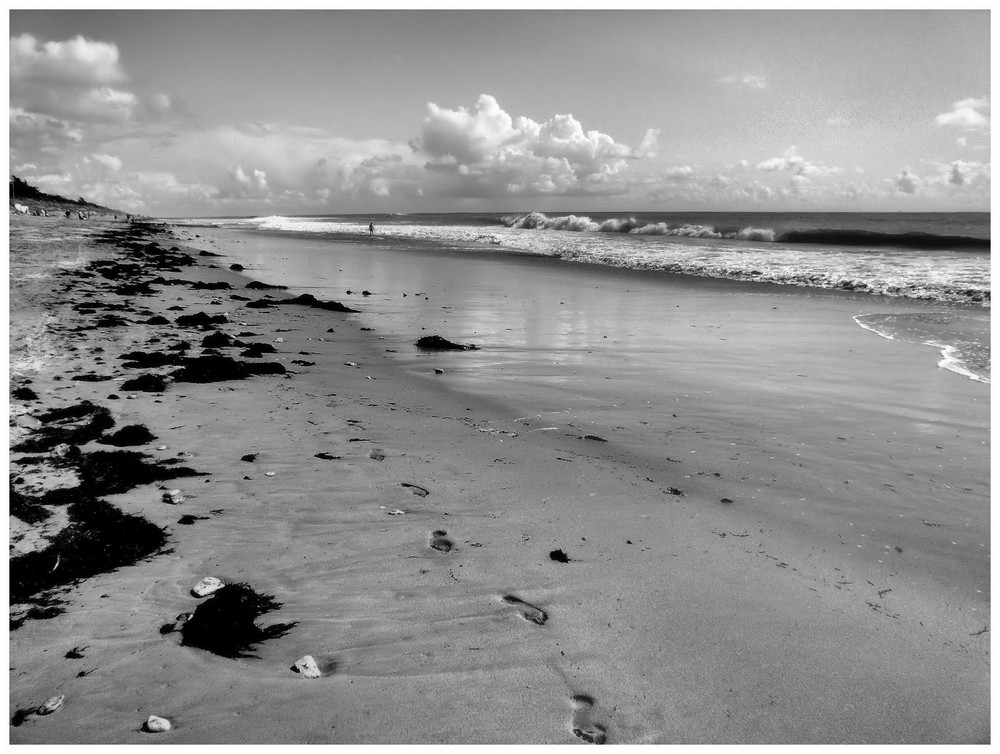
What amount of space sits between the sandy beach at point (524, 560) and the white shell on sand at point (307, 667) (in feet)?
0.11

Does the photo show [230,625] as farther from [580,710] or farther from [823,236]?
[823,236]

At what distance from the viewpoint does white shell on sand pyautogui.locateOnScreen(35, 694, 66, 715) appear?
2080mm

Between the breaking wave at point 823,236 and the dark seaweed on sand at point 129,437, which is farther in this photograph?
the breaking wave at point 823,236

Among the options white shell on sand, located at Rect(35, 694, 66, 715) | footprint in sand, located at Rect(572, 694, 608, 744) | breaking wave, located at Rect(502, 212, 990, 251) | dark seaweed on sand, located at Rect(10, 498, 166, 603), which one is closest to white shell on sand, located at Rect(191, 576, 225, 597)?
dark seaweed on sand, located at Rect(10, 498, 166, 603)

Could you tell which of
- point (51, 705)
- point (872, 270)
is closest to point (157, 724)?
point (51, 705)

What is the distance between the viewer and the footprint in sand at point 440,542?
10.4 feet

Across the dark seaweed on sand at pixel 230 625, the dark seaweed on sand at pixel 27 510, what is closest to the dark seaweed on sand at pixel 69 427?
Result: the dark seaweed on sand at pixel 27 510

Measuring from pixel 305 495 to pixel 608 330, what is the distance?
659 cm

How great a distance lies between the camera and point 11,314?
8.55 meters

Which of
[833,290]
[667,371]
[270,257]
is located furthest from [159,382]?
[270,257]

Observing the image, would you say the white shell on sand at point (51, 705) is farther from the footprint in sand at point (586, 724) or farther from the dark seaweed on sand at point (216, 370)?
the dark seaweed on sand at point (216, 370)

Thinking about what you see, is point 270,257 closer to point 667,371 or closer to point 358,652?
point 667,371

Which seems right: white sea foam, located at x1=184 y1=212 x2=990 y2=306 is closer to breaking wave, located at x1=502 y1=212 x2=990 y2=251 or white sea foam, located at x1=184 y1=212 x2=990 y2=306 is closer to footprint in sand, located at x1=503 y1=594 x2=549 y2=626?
breaking wave, located at x1=502 y1=212 x2=990 y2=251

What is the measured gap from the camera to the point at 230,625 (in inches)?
97.7
